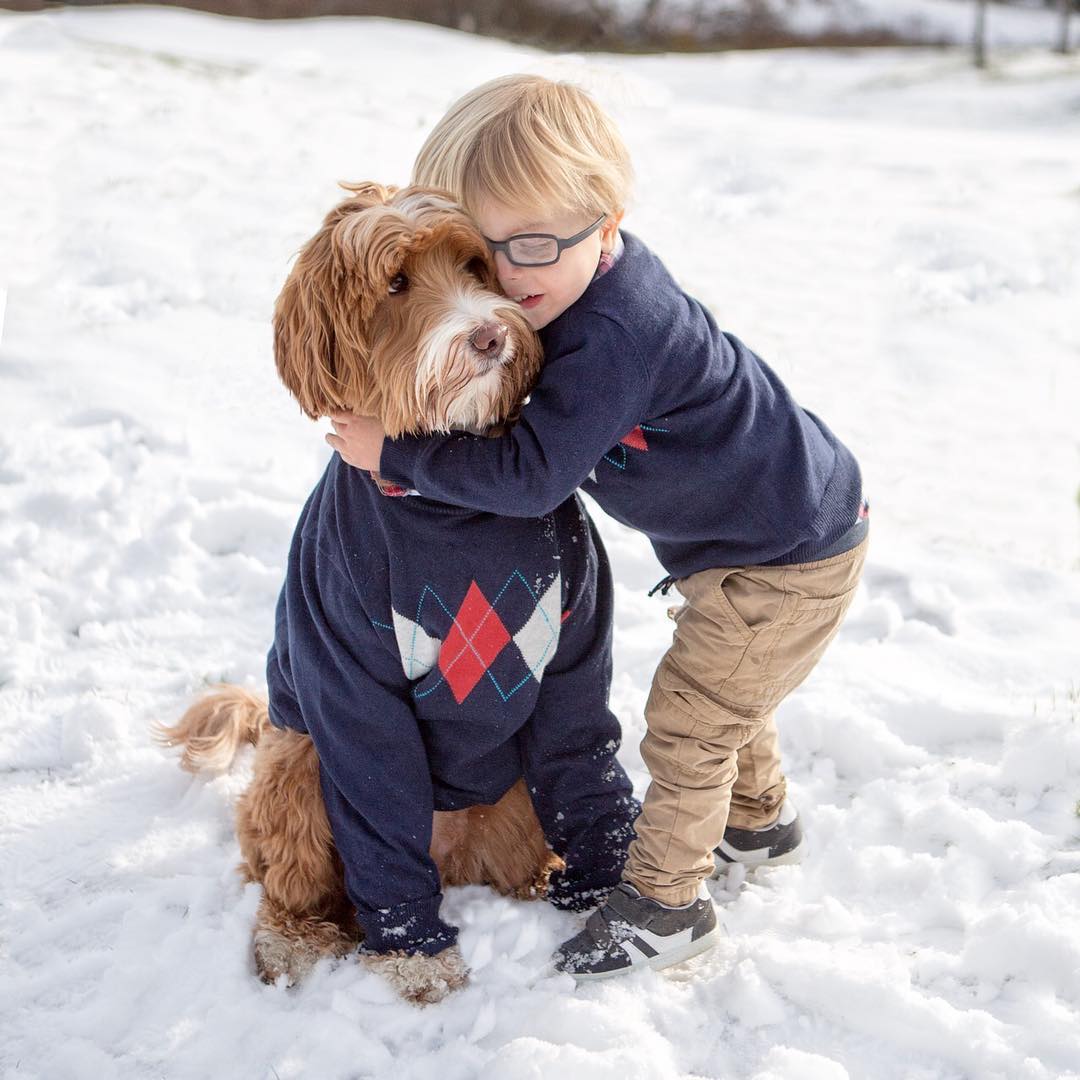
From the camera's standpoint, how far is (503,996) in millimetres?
2791

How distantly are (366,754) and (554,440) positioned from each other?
0.90 metres

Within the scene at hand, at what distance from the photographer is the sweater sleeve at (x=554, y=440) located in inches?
93.9

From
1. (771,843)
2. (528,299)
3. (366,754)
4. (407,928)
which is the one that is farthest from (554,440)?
(771,843)

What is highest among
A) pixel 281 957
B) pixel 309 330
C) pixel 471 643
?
pixel 309 330

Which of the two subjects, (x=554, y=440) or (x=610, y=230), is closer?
(x=554, y=440)

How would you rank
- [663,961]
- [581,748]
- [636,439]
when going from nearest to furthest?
[636,439]
[663,961]
[581,748]

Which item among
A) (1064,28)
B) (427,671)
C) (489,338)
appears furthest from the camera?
(1064,28)

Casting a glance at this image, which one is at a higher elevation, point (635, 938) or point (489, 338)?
point (489, 338)

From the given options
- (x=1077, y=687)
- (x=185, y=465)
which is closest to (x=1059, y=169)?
(x=1077, y=687)

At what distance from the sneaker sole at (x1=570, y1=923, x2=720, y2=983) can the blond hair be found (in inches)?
68.0

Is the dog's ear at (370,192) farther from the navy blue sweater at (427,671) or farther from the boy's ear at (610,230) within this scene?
the navy blue sweater at (427,671)

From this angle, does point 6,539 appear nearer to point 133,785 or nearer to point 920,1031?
point 133,785

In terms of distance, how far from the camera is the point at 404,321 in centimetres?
241

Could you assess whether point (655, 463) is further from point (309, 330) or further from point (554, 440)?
Answer: point (309, 330)
